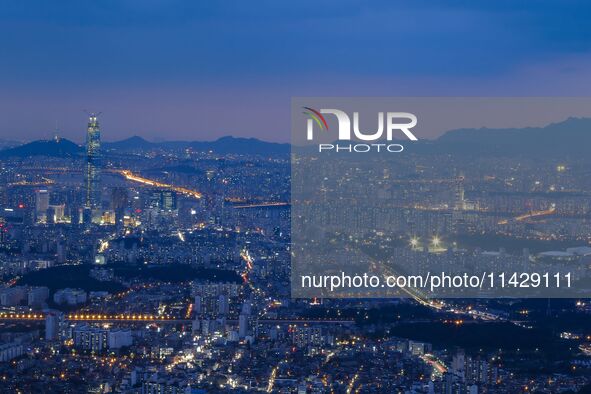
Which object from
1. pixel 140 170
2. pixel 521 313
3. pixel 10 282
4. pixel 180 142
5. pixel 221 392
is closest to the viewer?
pixel 221 392

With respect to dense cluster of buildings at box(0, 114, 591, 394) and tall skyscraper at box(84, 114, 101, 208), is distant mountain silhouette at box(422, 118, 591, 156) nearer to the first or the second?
dense cluster of buildings at box(0, 114, 591, 394)

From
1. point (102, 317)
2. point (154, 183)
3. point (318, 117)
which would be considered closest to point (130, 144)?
point (154, 183)

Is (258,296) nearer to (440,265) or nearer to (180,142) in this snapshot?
(440,265)

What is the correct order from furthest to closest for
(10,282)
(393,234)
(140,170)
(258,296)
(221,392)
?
(140,170) → (10,282) → (258,296) → (393,234) → (221,392)

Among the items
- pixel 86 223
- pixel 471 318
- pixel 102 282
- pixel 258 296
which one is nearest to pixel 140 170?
pixel 86 223

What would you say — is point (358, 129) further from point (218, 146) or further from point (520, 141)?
point (218, 146)
